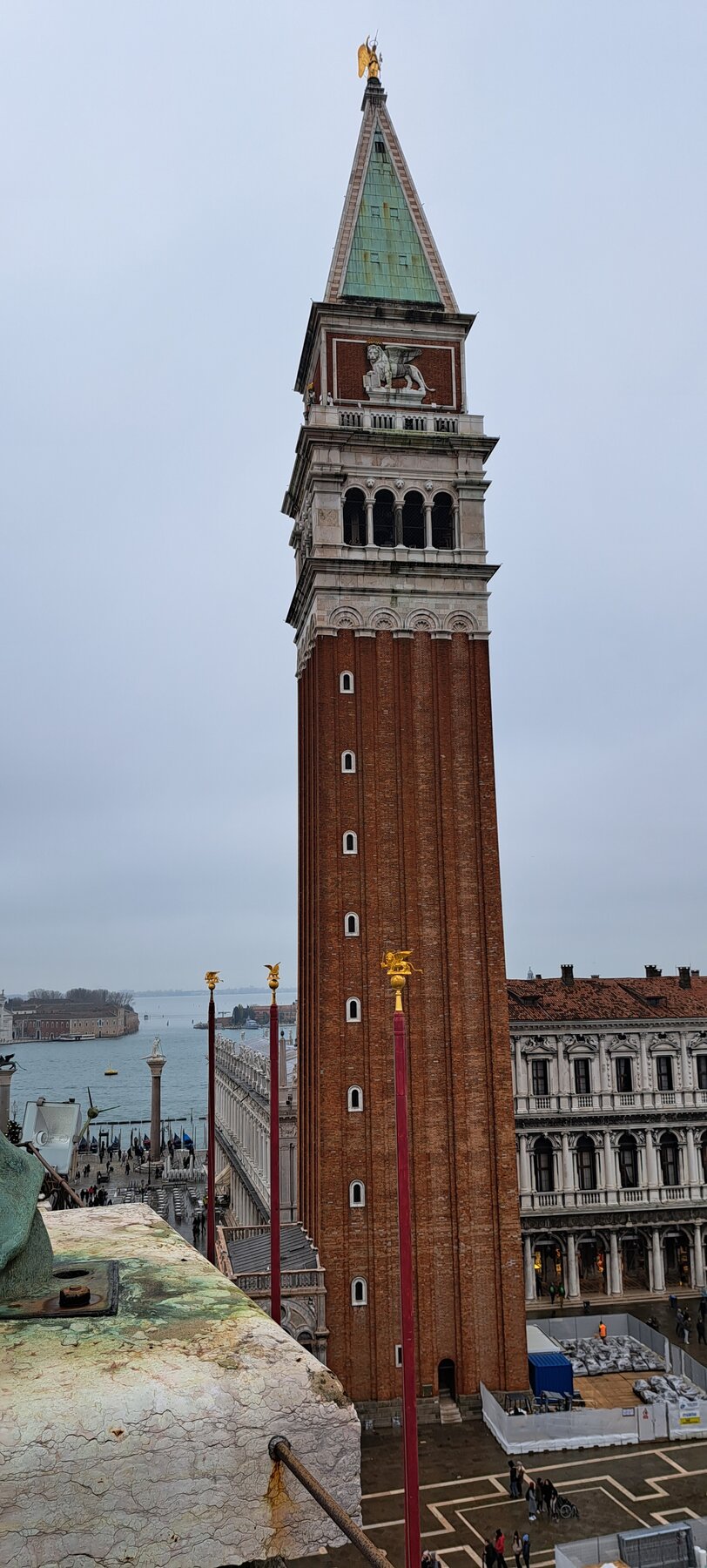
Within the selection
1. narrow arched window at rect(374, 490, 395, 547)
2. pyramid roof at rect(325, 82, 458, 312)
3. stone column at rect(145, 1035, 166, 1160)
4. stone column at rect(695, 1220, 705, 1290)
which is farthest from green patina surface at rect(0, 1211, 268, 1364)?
stone column at rect(145, 1035, 166, 1160)

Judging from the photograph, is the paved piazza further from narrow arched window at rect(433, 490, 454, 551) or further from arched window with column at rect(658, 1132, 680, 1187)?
narrow arched window at rect(433, 490, 454, 551)

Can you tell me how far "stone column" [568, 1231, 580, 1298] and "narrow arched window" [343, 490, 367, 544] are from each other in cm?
3405

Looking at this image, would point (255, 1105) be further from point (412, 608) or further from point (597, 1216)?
point (412, 608)

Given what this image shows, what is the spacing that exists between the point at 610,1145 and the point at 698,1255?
7186 millimetres

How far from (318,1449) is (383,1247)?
35.0 metres

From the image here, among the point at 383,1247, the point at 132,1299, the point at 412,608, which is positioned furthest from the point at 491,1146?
the point at 132,1299

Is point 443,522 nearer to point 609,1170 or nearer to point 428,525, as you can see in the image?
point 428,525

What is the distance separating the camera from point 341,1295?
37406 mm

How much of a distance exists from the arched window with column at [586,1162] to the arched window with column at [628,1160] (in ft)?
4.35

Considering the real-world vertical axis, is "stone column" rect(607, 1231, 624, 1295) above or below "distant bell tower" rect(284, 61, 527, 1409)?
below

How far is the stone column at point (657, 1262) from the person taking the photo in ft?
169

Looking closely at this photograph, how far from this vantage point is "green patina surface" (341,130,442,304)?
46562mm

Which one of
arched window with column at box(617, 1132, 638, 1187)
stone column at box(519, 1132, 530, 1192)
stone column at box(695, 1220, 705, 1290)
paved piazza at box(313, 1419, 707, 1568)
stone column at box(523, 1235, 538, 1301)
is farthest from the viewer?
arched window with column at box(617, 1132, 638, 1187)

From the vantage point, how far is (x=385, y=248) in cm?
4750
